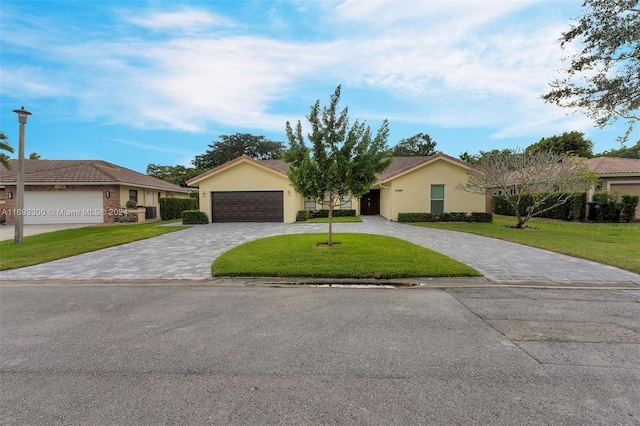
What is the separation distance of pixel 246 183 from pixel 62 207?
12758mm

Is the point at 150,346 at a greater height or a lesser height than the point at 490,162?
lesser

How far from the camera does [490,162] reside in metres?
16.9

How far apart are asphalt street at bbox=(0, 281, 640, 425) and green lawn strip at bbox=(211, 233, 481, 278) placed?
4.58 feet

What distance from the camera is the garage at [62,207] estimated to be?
19.9m

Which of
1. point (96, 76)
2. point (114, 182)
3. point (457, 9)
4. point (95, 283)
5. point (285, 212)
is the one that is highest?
point (457, 9)

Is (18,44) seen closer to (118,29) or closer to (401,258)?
(118,29)

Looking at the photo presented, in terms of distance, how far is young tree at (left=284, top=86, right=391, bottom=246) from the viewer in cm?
866

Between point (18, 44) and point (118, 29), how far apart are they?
3925 mm

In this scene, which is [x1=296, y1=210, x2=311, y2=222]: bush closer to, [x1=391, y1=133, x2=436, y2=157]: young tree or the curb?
the curb


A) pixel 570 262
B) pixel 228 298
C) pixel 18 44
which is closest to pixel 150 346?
pixel 228 298

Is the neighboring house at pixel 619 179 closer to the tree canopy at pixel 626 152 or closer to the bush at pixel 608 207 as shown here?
the bush at pixel 608 207

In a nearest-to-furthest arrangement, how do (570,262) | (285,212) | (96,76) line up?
(570,262)
(96,76)
(285,212)

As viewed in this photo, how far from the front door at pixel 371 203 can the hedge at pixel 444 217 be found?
626 centimetres

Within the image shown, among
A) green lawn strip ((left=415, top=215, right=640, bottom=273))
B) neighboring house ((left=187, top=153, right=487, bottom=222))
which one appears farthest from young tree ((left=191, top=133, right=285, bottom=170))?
green lawn strip ((left=415, top=215, right=640, bottom=273))
